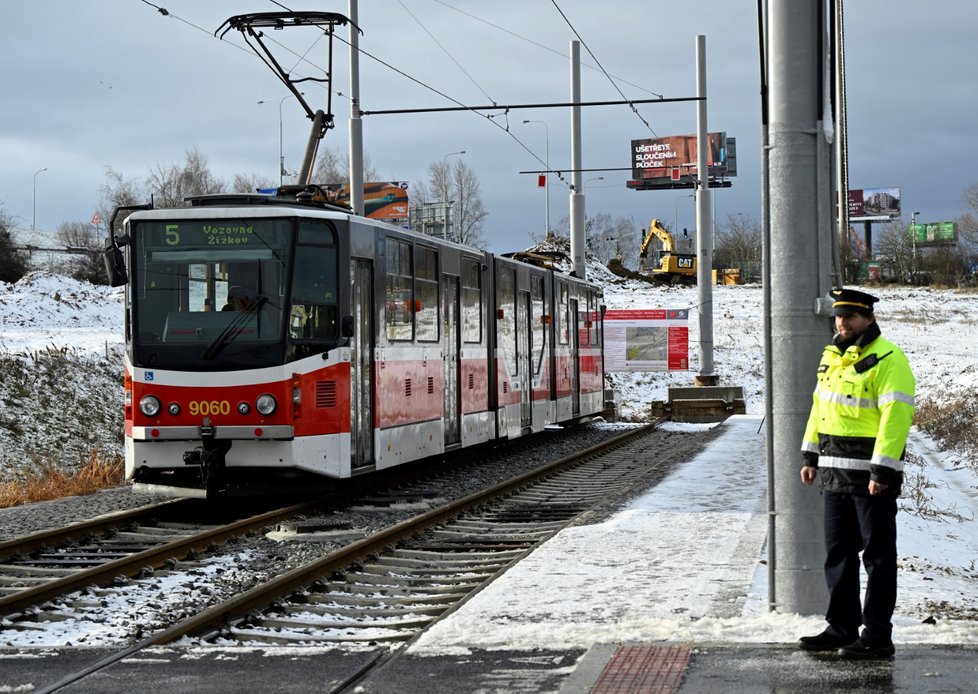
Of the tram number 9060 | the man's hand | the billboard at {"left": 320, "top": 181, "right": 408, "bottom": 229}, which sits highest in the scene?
the billboard at {"left": 320, "top": 181, "right": 408, "bottom": 229}

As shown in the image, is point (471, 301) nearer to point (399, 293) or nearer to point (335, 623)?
point (399, 293)

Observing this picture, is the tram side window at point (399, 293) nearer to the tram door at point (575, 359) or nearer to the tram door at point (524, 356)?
the tram door at point (524, 356)

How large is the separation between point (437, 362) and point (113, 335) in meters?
16.5

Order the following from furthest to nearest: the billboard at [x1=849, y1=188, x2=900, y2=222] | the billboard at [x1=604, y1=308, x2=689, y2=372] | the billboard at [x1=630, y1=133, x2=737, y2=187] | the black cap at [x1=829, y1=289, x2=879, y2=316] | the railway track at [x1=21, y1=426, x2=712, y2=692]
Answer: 1. the billboard at [x1=849, y1=188, x2=900, y2=222]
2. the billboard at [x1=630, y1=133, x2=737, y2=187]
3. the billboard at [x1=604, y1=308, x2=689, y2=372]
4. the railway track at [x1=21, y1=426, x2=712, y2=692]
5. the black cap at [x1=829, y1=289, x2=879, y2=316]

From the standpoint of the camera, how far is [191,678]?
6574mm

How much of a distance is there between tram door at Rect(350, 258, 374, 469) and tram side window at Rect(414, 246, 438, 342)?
181 centimetres

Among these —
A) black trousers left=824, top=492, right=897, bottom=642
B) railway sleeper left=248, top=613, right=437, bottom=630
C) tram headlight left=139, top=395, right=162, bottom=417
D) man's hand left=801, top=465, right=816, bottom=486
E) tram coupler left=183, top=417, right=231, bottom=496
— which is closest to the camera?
black trousers left=824, top=492, right=897, bottom=642

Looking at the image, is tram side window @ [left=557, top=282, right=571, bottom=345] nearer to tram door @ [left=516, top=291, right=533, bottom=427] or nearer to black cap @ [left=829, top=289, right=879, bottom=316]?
tram door @ [left=516, top=291, right=533, bottom=427]

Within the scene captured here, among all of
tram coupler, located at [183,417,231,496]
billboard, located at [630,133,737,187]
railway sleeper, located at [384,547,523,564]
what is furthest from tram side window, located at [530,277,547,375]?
billboard, located at [630,133,737,187]

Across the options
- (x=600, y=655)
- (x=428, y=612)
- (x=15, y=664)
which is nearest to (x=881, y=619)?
(x=600, y=655)

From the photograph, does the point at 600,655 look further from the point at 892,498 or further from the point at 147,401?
the point at 147,401

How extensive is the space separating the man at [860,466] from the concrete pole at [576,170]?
27.4 m

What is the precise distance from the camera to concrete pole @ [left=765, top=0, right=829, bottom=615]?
737 cm

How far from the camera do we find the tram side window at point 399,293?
1570 centimetres
